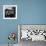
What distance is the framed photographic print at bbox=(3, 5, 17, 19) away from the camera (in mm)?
3764

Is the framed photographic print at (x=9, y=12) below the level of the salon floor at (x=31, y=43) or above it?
above

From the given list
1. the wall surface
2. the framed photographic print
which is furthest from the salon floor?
the framed photographic print

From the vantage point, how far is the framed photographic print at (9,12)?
3764 millimetres

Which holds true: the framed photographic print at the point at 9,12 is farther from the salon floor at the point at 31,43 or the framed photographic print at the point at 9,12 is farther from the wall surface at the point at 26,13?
the salon floor at the point at 31,43

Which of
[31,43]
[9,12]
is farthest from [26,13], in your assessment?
[31,43]

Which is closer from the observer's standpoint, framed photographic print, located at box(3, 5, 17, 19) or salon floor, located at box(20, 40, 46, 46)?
salon floor, located at box(20, 40, 46, 46)

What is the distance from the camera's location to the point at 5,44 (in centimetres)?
369

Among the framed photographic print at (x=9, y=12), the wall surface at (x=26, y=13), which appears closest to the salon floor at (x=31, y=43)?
the wall surface at (x=26, y=13)

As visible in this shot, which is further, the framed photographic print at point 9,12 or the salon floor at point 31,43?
the framed photographic print at point 9,12

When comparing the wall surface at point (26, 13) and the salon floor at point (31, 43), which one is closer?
the salon floor at point (31, 43)

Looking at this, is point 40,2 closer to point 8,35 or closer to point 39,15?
point 39,15

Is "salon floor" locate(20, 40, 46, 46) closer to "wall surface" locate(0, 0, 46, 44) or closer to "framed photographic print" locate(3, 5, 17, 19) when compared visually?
"wall surface" locate(0, 0, 46, 44)

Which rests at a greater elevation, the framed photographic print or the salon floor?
the framed photographic print

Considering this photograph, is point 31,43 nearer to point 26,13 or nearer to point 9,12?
point 26,13
